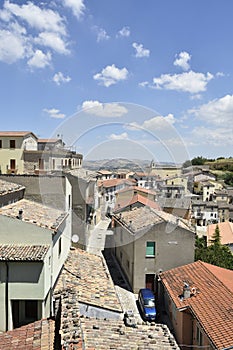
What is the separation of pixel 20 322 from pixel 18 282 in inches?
64.2

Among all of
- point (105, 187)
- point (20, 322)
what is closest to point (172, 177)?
point (105, 187)

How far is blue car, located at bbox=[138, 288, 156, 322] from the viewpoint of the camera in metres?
13.8

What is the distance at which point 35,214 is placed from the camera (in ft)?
39.4

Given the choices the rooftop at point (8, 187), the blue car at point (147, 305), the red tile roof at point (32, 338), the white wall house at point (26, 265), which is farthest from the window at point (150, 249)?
the red tile roof at point (32, 338)

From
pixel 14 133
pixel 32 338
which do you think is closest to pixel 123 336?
pixel 32 338

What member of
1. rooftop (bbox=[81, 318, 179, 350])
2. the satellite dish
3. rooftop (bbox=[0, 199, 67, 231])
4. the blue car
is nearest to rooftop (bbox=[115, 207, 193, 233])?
the satellite dish

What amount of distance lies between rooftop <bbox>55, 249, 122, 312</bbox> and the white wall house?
2.39 ft

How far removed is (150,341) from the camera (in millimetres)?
6773

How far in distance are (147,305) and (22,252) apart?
7246mm

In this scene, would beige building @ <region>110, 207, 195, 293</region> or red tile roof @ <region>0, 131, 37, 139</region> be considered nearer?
beige building @ <region>110, 207, 195, 293</region>

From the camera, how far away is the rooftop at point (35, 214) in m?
10.9

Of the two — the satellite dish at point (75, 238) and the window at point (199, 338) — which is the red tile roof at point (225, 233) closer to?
the satellite dish at point (75, 238)

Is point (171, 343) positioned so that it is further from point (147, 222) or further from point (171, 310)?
point (147, 222)

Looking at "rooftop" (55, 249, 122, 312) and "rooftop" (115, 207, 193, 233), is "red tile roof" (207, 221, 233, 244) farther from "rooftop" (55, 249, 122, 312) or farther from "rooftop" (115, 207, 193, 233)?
"rooftop" (55, 249, 122, 312)
